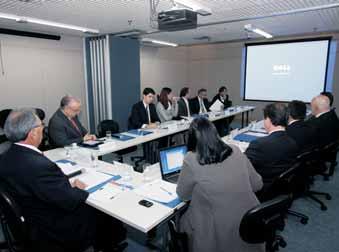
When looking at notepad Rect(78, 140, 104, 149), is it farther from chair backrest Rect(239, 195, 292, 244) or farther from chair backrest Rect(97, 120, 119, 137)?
chair backrest Rect(239, 195, 292, 244)

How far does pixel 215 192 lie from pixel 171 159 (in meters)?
0.92

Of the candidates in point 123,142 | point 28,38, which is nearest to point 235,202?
point 123,142

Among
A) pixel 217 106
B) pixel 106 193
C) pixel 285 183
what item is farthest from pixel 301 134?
pixel 217 106

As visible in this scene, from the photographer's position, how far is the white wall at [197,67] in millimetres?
8125

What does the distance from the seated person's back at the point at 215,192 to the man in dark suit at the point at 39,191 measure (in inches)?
30.6

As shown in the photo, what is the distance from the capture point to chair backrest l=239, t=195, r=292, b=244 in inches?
53.1

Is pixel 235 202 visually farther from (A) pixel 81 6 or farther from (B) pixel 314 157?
(A) pixel 81 6

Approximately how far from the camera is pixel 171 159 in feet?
7.46

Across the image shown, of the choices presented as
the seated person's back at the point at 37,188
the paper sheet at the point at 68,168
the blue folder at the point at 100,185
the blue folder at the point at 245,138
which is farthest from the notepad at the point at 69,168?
the blue folder at the point at 245,138

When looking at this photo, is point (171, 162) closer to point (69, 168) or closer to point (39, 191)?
point (69, 168)

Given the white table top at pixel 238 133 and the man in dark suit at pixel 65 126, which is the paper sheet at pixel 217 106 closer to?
the white table top at pixel 238 133

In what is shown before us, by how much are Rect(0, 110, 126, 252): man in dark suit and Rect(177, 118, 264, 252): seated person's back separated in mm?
778

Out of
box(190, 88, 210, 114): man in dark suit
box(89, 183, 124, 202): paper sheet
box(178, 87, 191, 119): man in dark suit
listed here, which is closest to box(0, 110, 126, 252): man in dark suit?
box(89, 183, 124, 202): paper sheet

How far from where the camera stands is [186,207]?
1.75 m
